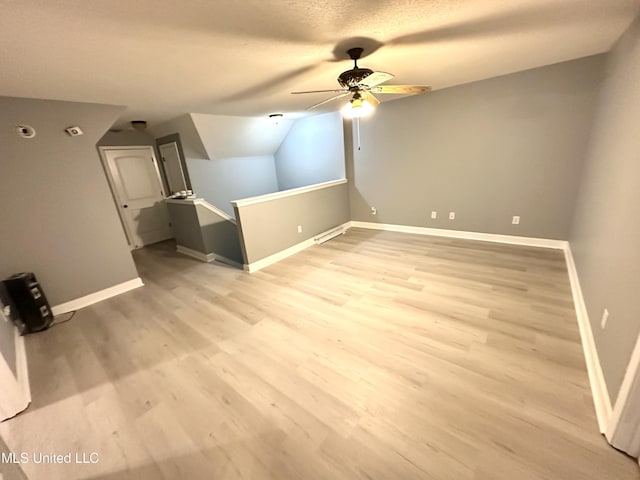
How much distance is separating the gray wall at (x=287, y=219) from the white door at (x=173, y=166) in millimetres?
2446

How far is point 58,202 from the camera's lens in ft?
9.29

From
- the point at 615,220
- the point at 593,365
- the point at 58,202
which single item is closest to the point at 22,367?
the point at 58,202

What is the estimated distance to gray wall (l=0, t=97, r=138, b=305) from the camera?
2570mm

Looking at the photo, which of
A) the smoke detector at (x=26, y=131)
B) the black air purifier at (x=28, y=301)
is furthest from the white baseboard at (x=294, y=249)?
the smoke detector at (x=26, y=131)

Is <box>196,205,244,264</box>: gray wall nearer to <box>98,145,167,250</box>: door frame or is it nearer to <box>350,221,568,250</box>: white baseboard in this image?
<box>98,145,167,250</box>: door frame

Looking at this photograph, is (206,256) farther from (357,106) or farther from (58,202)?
(357,106)

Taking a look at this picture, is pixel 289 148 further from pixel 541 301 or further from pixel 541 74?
pixel 541 301

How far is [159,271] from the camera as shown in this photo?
399cm

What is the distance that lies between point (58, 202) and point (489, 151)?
555 centimetres

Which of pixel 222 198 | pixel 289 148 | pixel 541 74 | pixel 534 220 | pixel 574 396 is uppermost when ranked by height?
pixel 541 74

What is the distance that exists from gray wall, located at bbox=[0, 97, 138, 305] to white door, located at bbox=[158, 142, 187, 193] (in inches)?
77.0

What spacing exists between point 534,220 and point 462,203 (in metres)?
0.94

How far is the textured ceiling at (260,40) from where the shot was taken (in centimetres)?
137

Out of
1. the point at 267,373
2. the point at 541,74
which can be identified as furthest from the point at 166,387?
the point at 541,74
